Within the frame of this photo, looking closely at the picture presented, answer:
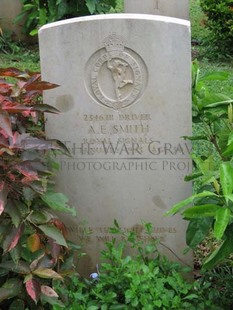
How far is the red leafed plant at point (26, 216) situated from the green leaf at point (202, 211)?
22.9 inches

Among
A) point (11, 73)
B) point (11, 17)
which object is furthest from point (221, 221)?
point (11, 17)

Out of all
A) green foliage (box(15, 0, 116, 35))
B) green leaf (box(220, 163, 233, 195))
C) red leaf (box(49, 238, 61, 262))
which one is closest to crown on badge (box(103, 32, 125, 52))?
green leaf (box(220, 163, 233, 195))

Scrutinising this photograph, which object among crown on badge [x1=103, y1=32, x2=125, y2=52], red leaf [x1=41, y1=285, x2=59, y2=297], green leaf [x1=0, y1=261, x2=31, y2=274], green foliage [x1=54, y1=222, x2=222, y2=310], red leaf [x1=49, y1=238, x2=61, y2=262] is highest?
crown on badge [x1=103, y1=32, x2=125, y2=52]

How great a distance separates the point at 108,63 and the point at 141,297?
3.89 feet

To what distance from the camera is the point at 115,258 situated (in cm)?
347

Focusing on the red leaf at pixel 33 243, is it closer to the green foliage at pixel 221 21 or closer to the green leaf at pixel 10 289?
the green leaf at pixel 10 289

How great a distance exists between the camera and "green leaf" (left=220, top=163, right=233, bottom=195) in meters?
2.87

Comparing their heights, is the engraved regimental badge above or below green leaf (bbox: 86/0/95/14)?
below

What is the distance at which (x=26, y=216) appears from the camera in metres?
3.03

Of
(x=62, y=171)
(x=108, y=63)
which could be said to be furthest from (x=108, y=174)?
(x=108, y=63)

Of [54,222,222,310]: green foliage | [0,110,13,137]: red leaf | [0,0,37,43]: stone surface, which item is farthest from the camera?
[0,0,37,43]: stone surface

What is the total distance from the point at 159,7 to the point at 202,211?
5.47 meters

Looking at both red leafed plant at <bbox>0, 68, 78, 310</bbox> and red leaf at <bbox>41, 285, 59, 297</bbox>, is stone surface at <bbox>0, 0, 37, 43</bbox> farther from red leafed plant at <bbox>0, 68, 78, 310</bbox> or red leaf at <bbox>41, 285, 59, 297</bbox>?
red leaf at <bbox>41, 285, 59, 297</bbox>

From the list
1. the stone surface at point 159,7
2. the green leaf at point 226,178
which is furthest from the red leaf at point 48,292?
the stone surface at point 159,7
